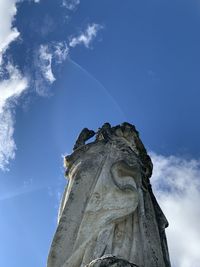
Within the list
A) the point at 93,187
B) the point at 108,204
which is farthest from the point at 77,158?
the point at 108,204

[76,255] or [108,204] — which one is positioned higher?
[108,204]

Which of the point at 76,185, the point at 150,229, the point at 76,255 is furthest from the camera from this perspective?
the point at 76,185

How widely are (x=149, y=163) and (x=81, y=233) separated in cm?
432

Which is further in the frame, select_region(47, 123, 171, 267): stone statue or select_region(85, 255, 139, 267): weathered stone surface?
select_region(47, 123, 171, 267): stone statue

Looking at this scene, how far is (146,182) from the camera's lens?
1112cm

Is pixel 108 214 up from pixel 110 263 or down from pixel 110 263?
up

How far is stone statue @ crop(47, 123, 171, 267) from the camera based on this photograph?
845cm

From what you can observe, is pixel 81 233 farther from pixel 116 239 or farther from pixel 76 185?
pixel 76 185

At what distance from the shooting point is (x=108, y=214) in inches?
356

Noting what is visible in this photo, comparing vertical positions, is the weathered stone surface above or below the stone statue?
below

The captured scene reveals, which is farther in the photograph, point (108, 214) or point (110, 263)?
point (108, 214)

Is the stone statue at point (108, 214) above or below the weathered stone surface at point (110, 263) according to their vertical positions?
above

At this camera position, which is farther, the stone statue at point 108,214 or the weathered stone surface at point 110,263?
the stone statue at point 108,214

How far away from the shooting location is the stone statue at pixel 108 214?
27.7 feet
